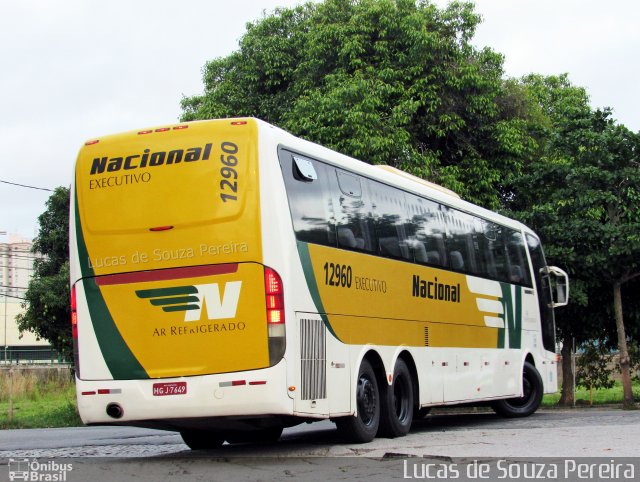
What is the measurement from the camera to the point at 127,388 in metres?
10.6

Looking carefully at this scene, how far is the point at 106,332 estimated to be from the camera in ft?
35.5

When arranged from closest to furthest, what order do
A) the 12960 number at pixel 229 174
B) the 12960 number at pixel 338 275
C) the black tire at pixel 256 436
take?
the 12960 number at pixel 229 174, the 12960 number at pixel 338 275, the black tire at pixel 256 436

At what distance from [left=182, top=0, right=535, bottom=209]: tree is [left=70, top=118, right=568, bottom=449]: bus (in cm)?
1318

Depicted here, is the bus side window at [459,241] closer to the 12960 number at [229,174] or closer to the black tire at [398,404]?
the black tire at [398,404]

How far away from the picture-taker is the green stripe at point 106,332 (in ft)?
34.9

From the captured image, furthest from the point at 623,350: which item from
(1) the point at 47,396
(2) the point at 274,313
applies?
(1) the point at 47,396

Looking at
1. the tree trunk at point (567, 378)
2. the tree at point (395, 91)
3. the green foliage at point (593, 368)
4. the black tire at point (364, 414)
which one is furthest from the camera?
the green foliage at point (593, 368)

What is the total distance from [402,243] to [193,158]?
3897 mm

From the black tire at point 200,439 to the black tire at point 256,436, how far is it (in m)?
0.28

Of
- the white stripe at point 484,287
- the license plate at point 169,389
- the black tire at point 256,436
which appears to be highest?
the white stripe at point 484,287

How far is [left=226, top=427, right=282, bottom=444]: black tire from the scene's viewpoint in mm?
13219

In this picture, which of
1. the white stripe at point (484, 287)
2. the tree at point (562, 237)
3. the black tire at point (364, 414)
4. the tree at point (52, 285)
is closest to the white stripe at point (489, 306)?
the white stripe at point (484, 287)

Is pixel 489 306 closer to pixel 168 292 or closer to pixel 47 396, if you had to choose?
pixel 168 292

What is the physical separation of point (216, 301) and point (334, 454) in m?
2.09
